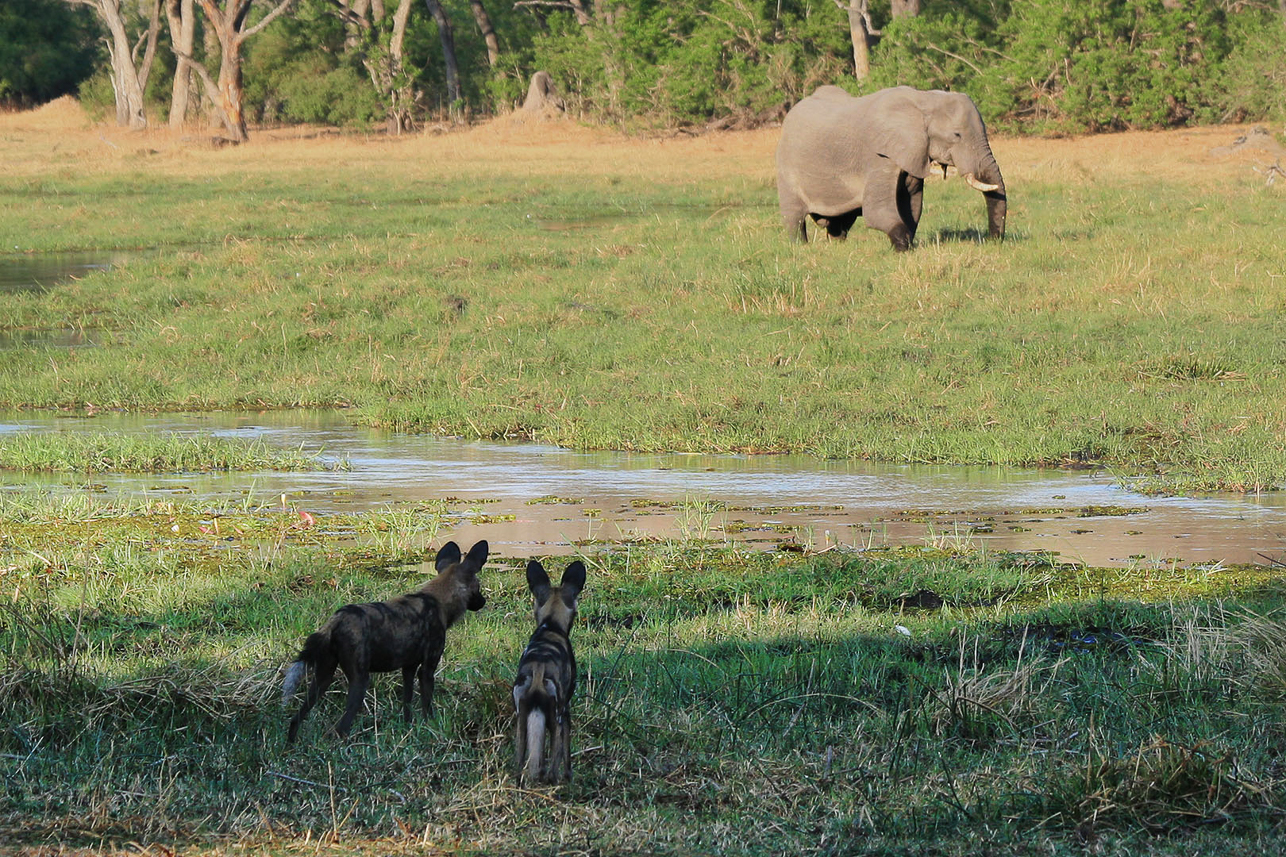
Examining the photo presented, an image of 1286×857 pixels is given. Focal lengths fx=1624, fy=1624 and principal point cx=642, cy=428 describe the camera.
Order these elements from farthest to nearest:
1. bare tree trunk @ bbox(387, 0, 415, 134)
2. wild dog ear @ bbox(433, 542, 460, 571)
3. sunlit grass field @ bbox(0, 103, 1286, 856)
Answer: bare tree trunk @ bbox(387, 0, 415, 134), wild dog ear @ bbox(433, 542, 460, 571), sunlit grass field @ bbox(0, 103, 1286, 856)

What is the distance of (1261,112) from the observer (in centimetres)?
3681

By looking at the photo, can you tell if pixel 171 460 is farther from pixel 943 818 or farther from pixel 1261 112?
pixel 1261 112

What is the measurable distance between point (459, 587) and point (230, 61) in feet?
142

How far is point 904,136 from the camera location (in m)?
19.1

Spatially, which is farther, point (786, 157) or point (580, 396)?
point (786, 157)

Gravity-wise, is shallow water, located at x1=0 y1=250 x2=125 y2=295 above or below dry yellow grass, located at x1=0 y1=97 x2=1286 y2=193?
below

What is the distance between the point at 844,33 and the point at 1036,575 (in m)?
39.9

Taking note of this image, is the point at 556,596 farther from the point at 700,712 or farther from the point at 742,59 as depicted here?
the point at 742,59

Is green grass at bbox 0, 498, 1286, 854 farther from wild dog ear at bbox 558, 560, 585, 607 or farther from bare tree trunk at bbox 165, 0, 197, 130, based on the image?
bare tree trunk at bbox 165, 0, 197, 130

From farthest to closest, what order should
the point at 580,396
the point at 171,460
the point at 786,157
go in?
1. the point at 786,157
2. the point at 580,396
3. the point at 171,460

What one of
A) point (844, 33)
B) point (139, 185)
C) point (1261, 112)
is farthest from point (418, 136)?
point (1261, 112)

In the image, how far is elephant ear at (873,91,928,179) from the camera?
19.0 meters

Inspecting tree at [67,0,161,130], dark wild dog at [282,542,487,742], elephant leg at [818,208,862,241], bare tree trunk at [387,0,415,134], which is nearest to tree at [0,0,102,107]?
tree at [67,0,161,130]

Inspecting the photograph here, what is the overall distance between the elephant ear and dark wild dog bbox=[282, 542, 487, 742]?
14578mm
